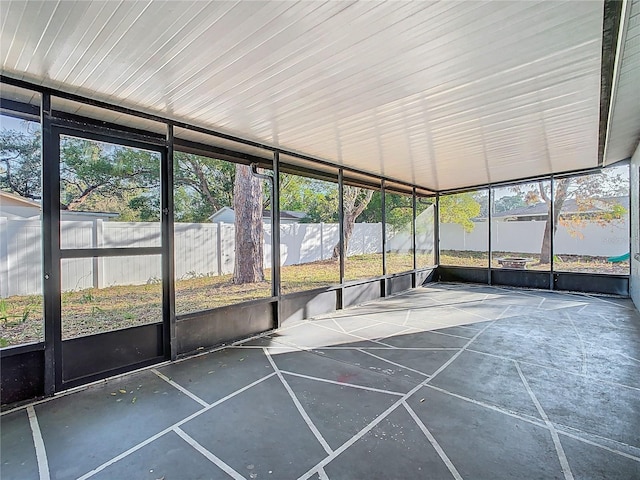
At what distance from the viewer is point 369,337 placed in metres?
4.41

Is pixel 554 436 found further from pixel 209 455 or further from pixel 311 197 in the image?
pixel 311 197

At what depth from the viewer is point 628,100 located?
3205mm

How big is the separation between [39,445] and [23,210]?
223 centimetres

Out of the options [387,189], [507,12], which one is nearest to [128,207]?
[507,12]

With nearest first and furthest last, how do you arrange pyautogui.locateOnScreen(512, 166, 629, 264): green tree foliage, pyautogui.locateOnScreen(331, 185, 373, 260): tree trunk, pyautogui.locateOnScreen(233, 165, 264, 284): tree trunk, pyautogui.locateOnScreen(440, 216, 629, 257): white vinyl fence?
pyautogui.locateOnScreen(233, 165, 264, 284): tree trunk → pyautogui.locateOnScreen(512, 166, 629, 264): green tree foliage → pyautogui.locateOnScreen(440, 216, 629, 257): white vinyl fence → pyautogui.locateOnScreen(331, 185, 373, 260): tree trunk

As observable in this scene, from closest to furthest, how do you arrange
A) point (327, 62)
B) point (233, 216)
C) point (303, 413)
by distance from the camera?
1. point (327, 62)
2. point (303, 413)
3. point (233, 216)

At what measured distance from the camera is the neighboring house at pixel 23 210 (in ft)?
10.0

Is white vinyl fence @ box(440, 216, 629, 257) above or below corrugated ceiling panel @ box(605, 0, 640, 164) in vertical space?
below

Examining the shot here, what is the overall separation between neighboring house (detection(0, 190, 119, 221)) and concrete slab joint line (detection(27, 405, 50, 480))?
64.3 inches

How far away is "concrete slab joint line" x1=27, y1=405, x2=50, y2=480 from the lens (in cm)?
190

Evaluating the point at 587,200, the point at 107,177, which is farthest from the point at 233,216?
the point at 587,200

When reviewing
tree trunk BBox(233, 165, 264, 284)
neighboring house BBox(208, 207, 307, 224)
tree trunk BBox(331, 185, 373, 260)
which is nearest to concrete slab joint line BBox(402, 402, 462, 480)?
tree trunk BBox(233, 165, 264, 284)

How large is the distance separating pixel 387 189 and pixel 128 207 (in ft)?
19.1

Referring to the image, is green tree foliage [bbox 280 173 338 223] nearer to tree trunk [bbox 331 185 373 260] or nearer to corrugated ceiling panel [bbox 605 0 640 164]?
tree trunk [bbox 331 185 373 260]
